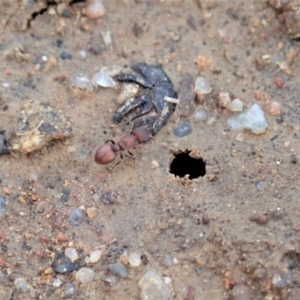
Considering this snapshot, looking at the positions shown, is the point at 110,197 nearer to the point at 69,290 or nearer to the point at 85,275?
the point at 85,275

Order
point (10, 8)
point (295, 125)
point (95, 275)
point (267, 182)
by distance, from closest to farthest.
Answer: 1. point (95, 275)
2. point (267, 182)
3. point (295, 125)
4. point (10, 8)

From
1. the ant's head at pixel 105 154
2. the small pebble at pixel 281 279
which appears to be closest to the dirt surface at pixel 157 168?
the small pebble at pixel 281 279

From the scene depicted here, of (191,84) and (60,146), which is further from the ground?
(191,84)

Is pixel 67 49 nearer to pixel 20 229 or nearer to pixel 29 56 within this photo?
pixel 29 56

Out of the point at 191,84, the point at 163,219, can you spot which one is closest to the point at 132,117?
the point at 191,84

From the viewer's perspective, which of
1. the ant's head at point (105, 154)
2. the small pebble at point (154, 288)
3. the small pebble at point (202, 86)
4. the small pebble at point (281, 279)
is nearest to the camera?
the small pebble at point (281, 279)

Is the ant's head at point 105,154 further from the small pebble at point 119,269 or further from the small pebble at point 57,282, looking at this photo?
the small pebble at point 57,282
